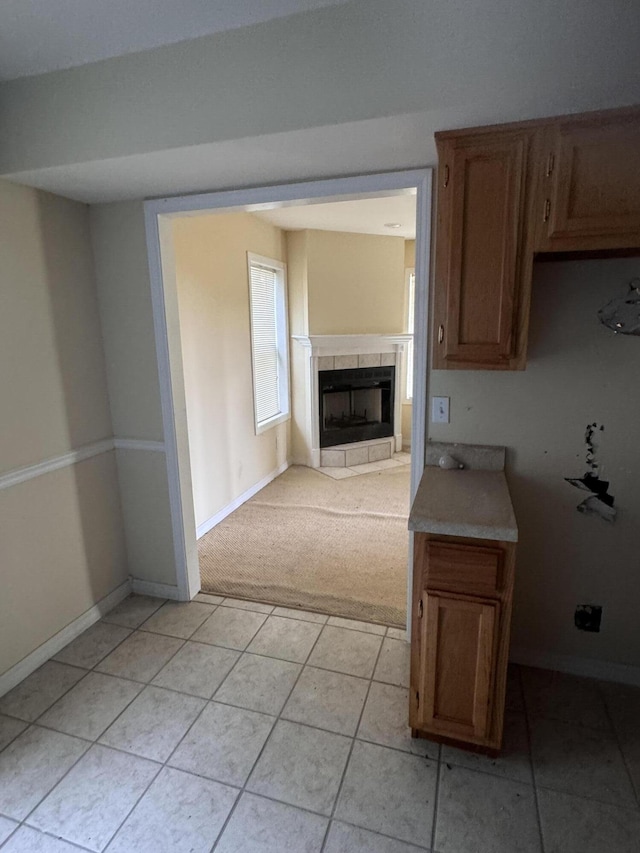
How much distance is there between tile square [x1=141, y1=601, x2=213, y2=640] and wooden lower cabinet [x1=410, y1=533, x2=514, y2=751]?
130cm

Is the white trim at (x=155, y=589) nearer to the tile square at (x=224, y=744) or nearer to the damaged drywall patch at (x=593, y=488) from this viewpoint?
the tile square at (x=224, y=744)

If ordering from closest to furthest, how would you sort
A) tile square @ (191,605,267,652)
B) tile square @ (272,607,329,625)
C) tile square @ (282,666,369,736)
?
tile square @ (282,666,369,736) < tile square @ (191,605,267,652) < tile square @ (272,607,329,625)

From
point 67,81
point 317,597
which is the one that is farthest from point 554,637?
point 67,81

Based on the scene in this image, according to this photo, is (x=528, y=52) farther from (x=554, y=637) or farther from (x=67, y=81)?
(x=554, y=637)

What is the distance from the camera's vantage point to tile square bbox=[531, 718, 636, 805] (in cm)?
155

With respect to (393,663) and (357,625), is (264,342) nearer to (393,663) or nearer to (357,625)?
(357,625)

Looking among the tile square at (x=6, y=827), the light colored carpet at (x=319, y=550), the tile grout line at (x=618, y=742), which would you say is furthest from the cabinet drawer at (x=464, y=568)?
the tile square at (x=6, y=827)

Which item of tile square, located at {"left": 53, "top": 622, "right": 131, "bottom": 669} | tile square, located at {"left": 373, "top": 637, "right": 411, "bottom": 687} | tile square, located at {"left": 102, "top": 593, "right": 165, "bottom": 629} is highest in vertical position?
tile square, located at {"left": 373, "top": 637, "right": 411, "bottom": 687}

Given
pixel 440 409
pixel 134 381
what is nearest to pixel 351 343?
pixel 134 381

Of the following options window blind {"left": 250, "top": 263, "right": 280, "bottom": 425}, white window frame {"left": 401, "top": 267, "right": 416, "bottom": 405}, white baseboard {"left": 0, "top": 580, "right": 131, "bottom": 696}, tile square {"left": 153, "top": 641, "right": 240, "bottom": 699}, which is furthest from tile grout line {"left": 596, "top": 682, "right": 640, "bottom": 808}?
white window frame {"left": 401, "top": 267, "right": 416, "bottom": 405}

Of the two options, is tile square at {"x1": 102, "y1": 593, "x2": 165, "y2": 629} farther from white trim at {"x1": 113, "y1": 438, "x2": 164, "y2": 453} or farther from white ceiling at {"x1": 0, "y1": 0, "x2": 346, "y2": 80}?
white ceiling at {"x1": 0, "y1": 0, "x2": 346, "y2": 80}

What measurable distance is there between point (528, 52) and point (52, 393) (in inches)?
90.1

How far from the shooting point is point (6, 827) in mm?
1489

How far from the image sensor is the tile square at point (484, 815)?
140 centimetres
